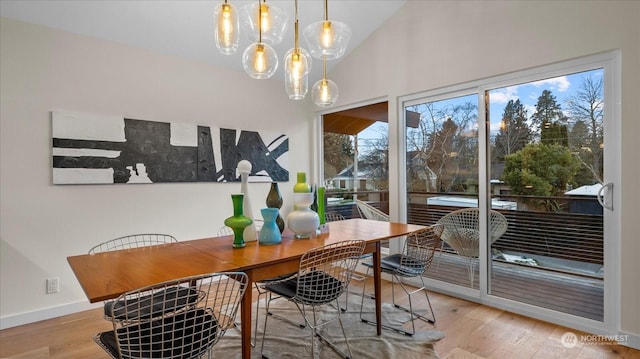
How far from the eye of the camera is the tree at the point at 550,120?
2.72m

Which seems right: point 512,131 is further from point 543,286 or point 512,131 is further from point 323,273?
point 323,273

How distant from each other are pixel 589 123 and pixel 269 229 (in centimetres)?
249

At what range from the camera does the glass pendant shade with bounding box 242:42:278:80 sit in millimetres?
2188

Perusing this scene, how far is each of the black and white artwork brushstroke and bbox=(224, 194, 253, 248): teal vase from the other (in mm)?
1728

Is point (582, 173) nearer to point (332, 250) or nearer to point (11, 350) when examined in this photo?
point (332, 250)

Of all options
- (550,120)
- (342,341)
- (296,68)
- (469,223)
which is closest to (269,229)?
(342,341)

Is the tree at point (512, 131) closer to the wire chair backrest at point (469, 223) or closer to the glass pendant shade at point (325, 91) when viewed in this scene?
the wire chair backrest at point (469, 223)

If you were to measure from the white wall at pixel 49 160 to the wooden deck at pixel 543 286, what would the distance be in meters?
2.67

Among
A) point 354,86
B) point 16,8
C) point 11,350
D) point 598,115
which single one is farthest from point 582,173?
point 16,8

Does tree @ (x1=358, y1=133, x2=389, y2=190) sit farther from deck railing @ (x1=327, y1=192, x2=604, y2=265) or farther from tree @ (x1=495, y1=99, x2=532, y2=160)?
deck railing @ (x1=327, y1=192, x2=604, y2=265)

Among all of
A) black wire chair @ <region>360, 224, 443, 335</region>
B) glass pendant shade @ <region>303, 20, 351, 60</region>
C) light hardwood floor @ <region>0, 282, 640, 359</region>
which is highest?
glass pendant shade @ <region>303, 20, 351, 60</region>

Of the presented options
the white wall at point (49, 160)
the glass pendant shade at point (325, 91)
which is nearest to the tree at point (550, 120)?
the glass pendant shade at point (325, 91)

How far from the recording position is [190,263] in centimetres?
179

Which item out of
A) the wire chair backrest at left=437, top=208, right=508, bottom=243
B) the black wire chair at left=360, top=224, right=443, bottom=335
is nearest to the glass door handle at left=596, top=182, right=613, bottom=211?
the wire chair backrest at left=437, top=208, right=508, bottom=243
